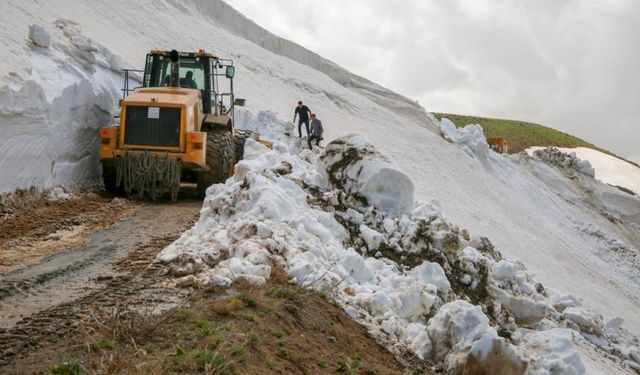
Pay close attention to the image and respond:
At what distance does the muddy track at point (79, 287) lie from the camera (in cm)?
538

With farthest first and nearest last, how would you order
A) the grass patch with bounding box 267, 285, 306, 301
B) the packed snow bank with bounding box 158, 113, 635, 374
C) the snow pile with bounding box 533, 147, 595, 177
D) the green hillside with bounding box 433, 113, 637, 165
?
1. the green hillside with bounding box 433, 113, 637, 165
2. the snow pile with bounding box 533, 147, 595, 177
3. the packed snow bank with bounding box 158, 113, 635, 374
4. the grass patch with bounding box 267, 285, 306, 301

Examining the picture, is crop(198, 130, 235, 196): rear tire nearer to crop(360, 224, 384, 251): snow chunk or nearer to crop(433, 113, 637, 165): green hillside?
crop(360, 224, 384, 251): snow chunk

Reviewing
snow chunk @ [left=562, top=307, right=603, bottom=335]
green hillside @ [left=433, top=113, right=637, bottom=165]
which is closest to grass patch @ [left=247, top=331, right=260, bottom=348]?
snow chunk @ [left=562, top=307, right=603, bottom=335]

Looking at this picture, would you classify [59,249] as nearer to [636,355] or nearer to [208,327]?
[208,327]

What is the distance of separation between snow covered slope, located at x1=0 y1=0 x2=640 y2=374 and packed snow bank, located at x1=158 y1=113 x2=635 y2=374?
386 cm

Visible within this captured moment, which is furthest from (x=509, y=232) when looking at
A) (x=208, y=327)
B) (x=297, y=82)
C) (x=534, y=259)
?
(x=208, y=327)

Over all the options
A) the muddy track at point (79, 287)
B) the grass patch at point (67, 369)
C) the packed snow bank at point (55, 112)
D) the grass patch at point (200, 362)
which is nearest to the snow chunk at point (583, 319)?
the muddy track at point (79, 287)

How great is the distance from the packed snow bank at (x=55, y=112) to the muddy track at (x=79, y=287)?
94.4 inches

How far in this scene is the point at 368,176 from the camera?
1115 cm

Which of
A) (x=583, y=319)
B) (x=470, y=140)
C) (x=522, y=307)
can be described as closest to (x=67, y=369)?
(x=522, y=307)

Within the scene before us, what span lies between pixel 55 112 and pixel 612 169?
164ft

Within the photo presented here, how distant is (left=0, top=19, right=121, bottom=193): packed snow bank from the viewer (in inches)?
441

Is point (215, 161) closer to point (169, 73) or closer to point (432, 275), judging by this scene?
point (169, 73)

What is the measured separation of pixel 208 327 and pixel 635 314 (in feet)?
65.2
